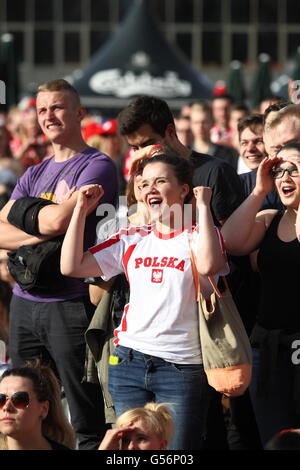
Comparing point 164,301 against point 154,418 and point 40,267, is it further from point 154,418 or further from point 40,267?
point 40,267

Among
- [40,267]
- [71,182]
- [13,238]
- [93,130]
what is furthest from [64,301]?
[93,130]

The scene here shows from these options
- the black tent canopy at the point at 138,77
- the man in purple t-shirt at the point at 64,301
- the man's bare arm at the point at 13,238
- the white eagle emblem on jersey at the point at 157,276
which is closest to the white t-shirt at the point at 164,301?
the white eagle emblem on jersey at the point at 157,276

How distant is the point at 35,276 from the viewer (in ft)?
18.6

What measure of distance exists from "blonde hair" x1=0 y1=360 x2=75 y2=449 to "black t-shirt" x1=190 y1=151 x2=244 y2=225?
115cm

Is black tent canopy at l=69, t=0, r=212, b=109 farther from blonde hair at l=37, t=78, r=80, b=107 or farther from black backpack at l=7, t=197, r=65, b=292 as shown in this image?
black backpack at l=7, t=197, r=65, b=292

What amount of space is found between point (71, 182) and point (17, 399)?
142 centimetres

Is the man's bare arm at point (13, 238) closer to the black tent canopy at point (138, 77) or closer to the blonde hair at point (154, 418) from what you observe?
the blonde hair at point (154, 418)

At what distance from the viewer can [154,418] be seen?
184 inches

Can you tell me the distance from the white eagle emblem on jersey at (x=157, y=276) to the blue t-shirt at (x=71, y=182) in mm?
828

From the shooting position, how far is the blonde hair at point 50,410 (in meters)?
4.95

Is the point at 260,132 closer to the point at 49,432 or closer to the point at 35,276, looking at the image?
the point at 35,276

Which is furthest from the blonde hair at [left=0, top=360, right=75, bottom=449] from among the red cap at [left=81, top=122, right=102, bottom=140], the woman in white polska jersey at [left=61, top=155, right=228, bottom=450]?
the red cap at [left=81, top=122, right=102, bottom=140]
